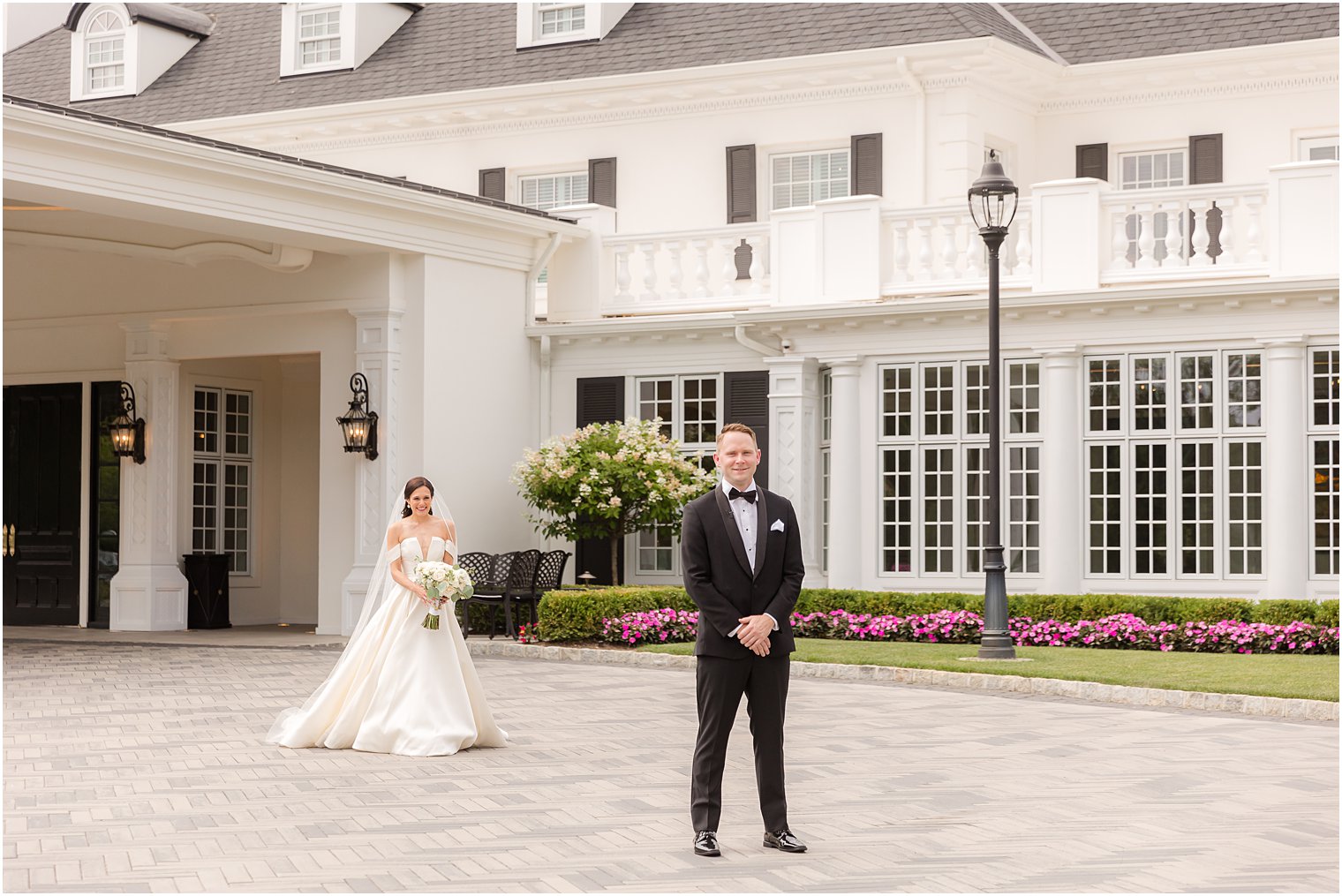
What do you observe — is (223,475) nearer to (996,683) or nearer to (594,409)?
(594,409)

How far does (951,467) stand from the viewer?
62.1ft

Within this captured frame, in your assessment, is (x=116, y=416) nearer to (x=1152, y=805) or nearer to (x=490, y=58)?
(x=490, y=58)

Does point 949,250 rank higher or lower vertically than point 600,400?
higher

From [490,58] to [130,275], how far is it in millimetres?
7617

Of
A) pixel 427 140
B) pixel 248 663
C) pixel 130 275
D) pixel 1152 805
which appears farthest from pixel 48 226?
pixel 1152 805

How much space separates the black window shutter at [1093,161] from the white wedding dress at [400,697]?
15.1 meters

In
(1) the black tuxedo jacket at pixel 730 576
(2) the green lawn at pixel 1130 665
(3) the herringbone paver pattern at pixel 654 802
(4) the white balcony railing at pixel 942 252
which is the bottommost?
(3) the herringbone paver pattern at pixel 654 802

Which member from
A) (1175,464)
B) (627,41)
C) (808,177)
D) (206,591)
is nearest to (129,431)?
(206,591)

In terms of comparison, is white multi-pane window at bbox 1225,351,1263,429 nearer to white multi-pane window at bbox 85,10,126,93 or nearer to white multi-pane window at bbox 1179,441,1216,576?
white multi-pane window at bbox 1179,441,1216,576

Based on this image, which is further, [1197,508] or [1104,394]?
[1104,394]

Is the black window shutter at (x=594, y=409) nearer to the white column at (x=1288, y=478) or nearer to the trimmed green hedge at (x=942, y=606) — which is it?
the trimmed green hedge at (x=942, y=606)

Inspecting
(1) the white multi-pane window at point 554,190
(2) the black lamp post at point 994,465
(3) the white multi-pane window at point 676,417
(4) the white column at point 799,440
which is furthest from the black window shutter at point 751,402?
(1) the white multi-pane window at point 554,190

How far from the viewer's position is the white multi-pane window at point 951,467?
61.1 feet

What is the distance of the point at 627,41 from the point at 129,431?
368 inches
